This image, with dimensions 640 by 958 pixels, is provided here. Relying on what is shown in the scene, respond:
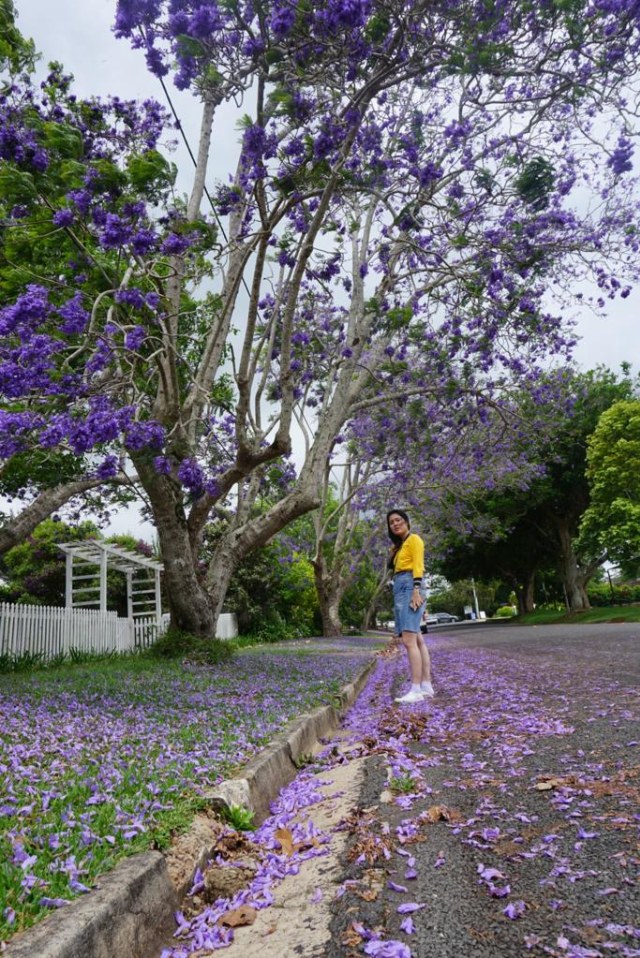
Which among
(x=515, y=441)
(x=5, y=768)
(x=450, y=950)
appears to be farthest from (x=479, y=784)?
(x=515, y=441)

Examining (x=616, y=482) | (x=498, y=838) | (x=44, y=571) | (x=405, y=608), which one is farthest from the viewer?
(x=616, y=482)

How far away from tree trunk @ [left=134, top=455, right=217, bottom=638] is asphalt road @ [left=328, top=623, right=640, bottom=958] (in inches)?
210

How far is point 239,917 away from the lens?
209 centimetres

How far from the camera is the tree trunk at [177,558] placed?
921 centimetres

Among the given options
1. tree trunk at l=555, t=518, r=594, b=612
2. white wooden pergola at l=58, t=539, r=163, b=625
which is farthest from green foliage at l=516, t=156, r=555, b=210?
tree trunk at l=555, t=518, r=594, b=612

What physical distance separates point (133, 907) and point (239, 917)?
39 cm

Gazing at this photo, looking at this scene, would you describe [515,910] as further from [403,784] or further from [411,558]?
Answer: [411,558]

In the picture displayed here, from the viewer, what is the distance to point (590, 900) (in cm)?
181

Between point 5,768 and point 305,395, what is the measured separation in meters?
11.2

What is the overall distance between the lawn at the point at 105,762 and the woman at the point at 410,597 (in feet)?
3.04

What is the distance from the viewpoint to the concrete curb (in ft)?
5.14

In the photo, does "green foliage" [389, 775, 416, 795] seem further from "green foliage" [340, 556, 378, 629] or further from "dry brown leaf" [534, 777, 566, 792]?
"green foliage" [340, 556, 378, 629]

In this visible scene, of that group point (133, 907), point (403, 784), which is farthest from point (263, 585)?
point (133, 907)

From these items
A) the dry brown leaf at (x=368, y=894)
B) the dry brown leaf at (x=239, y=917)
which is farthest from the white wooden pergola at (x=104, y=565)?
the dry brown leaf at (x=368, y=894)
